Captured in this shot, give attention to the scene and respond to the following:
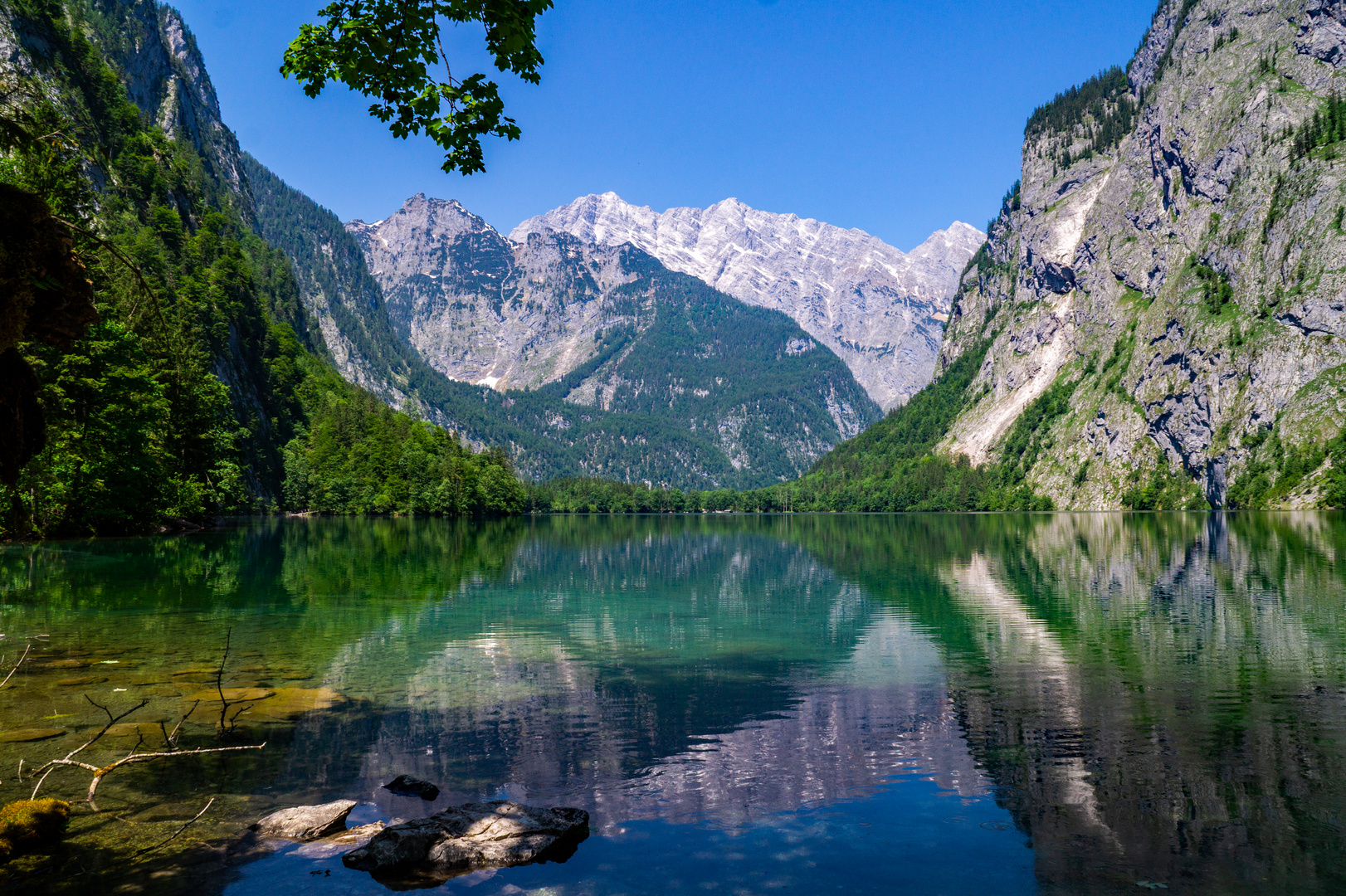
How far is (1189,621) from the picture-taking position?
31.0 m

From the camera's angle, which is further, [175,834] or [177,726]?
[177,726]

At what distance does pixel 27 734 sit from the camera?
1534 cm

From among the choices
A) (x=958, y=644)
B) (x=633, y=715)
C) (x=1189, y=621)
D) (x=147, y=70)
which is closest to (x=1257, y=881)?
(x=633, y=715)

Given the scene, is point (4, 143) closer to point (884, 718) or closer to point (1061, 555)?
point (884, 718)

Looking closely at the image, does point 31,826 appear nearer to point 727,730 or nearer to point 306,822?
point 306,822

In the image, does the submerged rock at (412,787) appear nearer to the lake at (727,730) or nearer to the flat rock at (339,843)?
the lake at (727,730)

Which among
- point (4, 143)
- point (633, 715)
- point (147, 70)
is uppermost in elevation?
point (147, 70)

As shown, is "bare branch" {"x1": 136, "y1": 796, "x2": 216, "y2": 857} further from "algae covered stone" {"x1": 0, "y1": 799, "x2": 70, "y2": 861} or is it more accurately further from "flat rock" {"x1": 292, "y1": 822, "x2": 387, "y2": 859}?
"flat rock" {"x1": 292, "y1": 822, "x2": 387, "y2": 859}

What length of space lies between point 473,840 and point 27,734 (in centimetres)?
1053

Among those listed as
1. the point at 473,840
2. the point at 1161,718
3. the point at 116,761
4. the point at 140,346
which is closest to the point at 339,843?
the point at 473,840

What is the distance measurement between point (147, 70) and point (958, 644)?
216 meters

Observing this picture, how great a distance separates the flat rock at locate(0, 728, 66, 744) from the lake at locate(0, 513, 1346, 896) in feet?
0.24

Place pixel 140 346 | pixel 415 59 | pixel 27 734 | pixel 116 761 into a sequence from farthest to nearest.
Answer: pixel 140 346, pixel 27 734, pixel 116 761, pixel 415 59

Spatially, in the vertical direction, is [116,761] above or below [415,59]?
below
